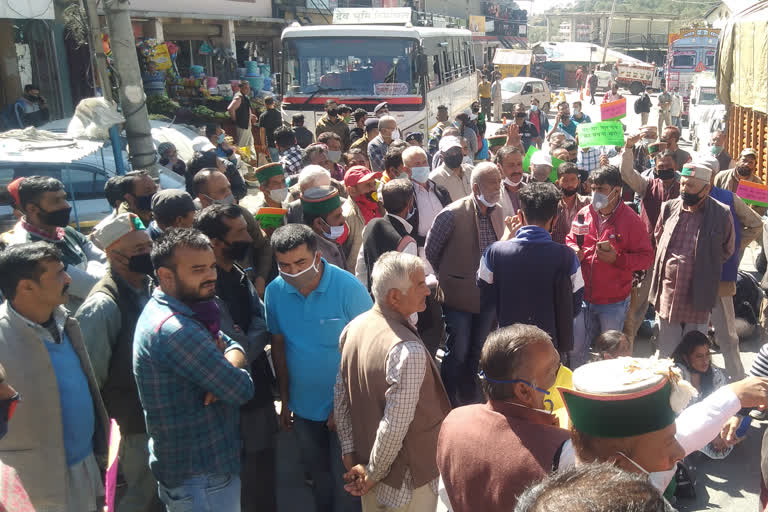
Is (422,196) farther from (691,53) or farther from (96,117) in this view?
(691,53)

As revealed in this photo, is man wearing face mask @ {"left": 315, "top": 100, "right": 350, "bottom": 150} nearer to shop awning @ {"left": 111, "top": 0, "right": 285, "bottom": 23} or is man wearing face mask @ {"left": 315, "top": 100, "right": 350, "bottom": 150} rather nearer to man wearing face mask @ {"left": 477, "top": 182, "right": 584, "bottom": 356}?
man wearing face mask @ {"left": 477, "top": 182, "right": 584, "bottom": 356}

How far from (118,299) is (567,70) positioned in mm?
56980

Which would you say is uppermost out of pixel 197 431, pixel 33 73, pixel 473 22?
pixel 473 22

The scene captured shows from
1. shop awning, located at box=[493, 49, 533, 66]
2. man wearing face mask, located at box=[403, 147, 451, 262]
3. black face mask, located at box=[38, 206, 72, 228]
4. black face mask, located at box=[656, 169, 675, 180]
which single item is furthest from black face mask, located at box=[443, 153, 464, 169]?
shop awning, located at box=[493, 49, 533, 66]

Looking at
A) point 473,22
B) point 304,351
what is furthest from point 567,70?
point 304,351

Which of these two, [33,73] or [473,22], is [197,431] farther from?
[473,22]

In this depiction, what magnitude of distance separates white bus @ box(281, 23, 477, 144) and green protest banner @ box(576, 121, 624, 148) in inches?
204

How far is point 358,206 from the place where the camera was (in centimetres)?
505

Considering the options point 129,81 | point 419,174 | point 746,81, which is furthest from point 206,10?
point 419,174

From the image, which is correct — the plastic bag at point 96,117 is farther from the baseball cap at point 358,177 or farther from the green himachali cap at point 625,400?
the green himachali cap at point 625,400

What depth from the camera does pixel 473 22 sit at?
50.0m

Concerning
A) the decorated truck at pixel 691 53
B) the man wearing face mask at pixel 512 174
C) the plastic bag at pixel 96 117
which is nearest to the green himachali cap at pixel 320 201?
the man wearing face mask at pixel 512 174

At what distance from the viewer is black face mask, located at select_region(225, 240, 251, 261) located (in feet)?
12.2

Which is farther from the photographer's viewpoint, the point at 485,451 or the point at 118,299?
the point at 118,299
